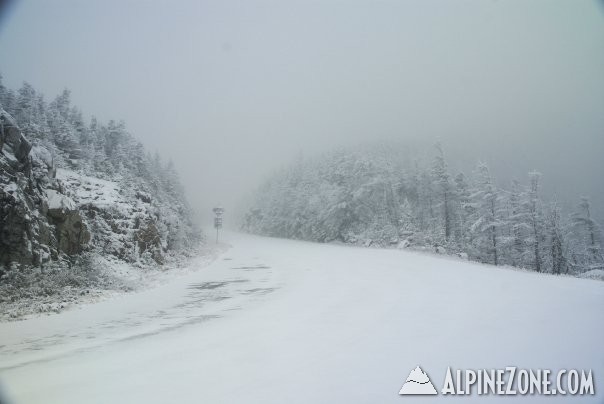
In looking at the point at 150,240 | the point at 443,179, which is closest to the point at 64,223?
the point at 150,240

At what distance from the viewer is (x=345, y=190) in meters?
48.4

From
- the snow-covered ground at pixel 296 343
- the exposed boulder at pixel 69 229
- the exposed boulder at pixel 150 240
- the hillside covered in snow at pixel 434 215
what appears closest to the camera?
the snow-covered ground at pixel 296 343

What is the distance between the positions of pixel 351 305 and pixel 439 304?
2.43m

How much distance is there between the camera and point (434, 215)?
182 feet

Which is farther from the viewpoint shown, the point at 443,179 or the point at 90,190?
the point at 443,179

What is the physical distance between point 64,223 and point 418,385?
14788 millimetres

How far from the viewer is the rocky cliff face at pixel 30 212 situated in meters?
11.3

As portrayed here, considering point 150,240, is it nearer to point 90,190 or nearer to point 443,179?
point 90,190

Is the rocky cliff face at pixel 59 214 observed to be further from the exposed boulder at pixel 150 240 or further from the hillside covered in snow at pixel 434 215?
the hillside covered in snow at pixel 434 215

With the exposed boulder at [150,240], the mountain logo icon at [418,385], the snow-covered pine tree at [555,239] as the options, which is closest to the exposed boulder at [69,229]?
the exposed boulder at [150,240]

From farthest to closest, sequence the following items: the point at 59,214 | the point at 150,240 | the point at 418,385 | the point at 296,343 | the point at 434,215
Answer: the point at 434,215, the point at 150,240, the point at 59,214, the point at 296,343, the point at 418,385

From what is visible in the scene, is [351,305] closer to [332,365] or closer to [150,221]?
[332,365]

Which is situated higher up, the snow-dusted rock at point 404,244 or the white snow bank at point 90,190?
the white snow bank at point 90,190

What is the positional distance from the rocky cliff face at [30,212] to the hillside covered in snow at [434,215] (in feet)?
96.9
